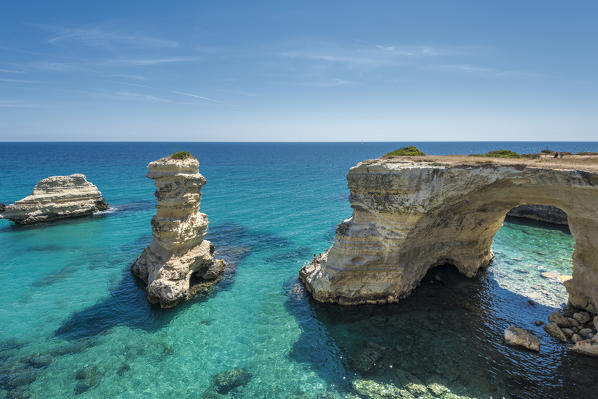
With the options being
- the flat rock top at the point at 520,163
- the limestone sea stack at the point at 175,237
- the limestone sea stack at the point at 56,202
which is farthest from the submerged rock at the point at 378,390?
the limestone sea stack at the point at 56,202

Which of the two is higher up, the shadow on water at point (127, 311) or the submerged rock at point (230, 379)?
the shadow on water at point (127, 311)

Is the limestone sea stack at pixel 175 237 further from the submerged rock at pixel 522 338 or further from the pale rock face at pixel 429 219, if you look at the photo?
the submerged rock at pixel 522 338

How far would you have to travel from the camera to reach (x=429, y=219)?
59.8ft

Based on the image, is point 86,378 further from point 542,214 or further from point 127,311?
point 542,214

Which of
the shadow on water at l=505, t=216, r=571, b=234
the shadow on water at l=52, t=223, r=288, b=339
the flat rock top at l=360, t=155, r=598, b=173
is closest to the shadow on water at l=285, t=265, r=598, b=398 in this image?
the shadow on water at l=52, t=223, r=288, b=339

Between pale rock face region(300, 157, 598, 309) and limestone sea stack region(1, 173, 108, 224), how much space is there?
36430mm

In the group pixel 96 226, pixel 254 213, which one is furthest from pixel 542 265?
pixel 96 226

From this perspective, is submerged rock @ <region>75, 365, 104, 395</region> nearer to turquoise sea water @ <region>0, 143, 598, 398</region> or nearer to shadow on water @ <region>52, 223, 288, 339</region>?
turquoise sea water @ <region>0, 143, 598, 398</region>

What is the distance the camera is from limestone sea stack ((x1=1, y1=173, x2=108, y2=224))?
37500 mm

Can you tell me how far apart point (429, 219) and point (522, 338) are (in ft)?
23.7

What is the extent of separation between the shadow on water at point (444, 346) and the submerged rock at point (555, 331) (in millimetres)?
386

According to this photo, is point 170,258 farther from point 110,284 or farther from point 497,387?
point 497,387

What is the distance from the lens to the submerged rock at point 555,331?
15.5 metres

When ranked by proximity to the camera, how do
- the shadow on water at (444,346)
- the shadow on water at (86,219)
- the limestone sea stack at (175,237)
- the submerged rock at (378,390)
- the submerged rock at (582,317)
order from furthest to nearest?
the shadow on water at (86,219)
the limestone sea stack at (175,237)
the submerged rock at (582,317)
the shadow on water at (444,346)
the submerged rock at (378,390)
